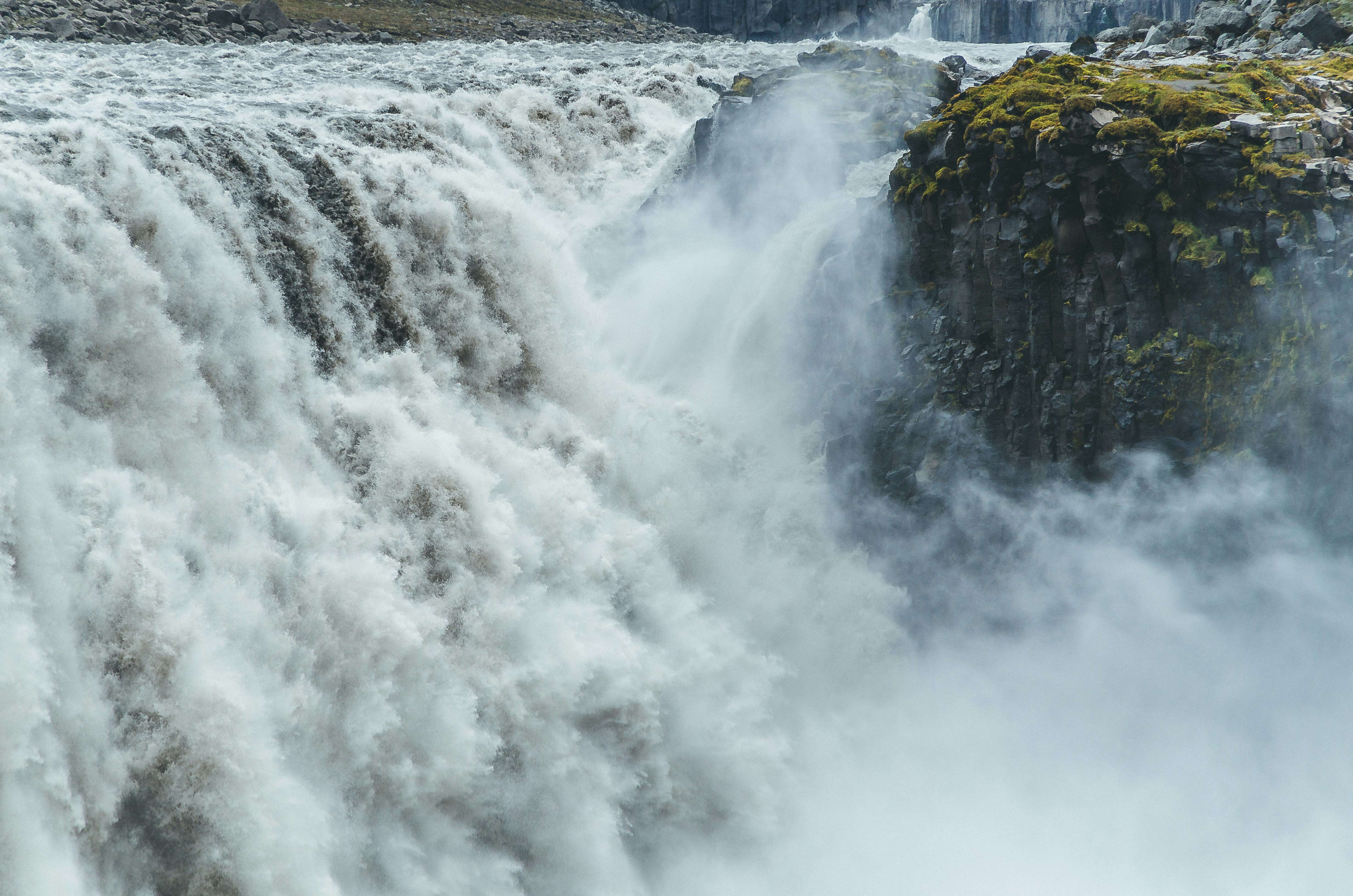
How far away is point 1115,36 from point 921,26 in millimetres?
47789

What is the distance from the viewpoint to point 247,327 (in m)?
12.5

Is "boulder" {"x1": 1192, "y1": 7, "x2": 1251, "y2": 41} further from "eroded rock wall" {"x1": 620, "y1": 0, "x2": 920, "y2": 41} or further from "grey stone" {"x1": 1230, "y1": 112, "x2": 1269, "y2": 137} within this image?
"eroded rock wall" {"x1": 620, "y1": 0, "x2": 920, "y2": 41}

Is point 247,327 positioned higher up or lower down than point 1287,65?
lower down

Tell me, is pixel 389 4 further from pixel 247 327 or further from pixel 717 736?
pixel 717 736

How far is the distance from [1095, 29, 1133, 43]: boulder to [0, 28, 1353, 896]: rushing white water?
713 inches

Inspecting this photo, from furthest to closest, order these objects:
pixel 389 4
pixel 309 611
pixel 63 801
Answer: pixel 389 4, pixel 309 611, pixel 63 801

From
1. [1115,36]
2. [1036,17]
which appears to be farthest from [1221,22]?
[1036,17]

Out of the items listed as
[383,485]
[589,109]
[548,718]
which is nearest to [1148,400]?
[548,718]

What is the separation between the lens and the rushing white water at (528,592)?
957 centimetres

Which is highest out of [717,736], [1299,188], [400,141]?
[400,141]

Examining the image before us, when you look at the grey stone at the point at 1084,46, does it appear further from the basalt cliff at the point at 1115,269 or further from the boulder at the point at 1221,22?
the basalt cliff at the point at 1115,269

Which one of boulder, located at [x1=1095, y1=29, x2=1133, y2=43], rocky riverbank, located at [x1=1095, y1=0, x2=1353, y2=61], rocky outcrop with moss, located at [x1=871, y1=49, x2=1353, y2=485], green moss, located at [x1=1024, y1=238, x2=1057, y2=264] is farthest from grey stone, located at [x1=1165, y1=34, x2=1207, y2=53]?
green moss, located at [x1=1024, y1=238, x2=1057, y2=264]

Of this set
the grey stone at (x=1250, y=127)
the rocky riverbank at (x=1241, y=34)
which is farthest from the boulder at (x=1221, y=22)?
the grey stone at (x=1250, y=127)

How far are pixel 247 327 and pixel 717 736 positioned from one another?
27.6 feet
